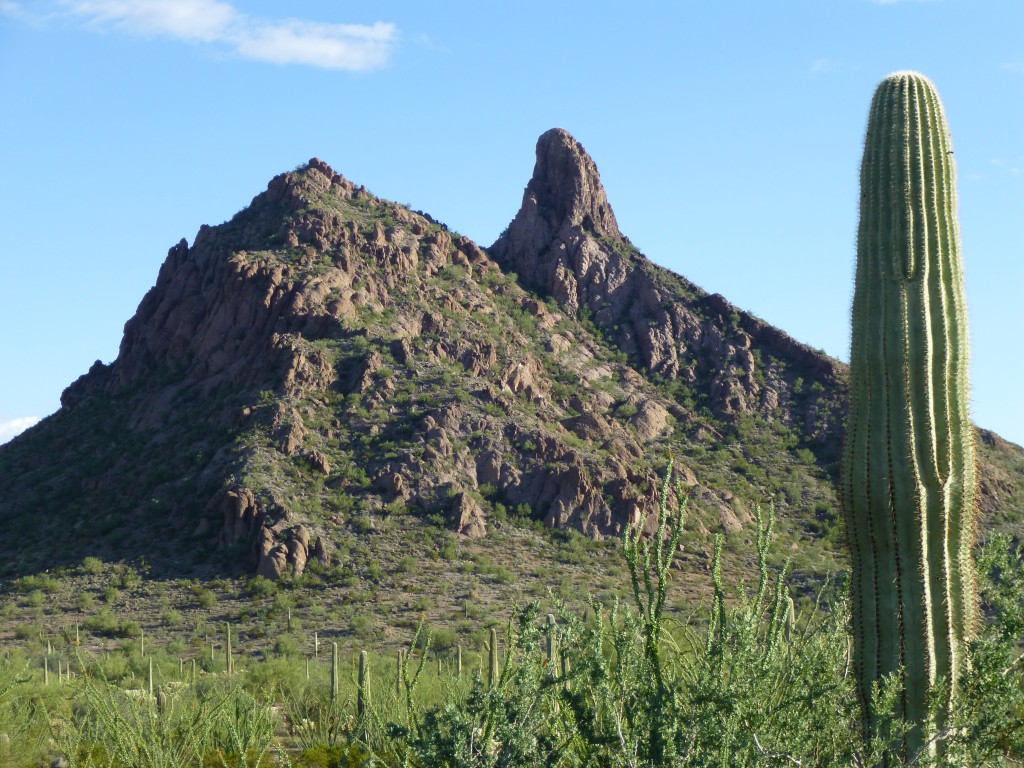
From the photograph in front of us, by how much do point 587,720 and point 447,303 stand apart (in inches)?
1986

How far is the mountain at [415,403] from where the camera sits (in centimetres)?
4325

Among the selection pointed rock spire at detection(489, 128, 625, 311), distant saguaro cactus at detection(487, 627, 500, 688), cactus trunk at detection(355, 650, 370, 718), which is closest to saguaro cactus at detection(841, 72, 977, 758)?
distant saguaro cactus at detection(487, 627, 500, 688)

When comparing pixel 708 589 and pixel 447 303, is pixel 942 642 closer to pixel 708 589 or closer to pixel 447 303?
pixel 708 589

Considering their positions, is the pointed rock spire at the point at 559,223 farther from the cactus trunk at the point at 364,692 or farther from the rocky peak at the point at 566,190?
the cactus trunk at the point at 364,692

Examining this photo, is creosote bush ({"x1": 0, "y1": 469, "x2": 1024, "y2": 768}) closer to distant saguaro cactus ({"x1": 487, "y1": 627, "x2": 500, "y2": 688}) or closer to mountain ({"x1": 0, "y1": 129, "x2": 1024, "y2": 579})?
distant saguaro cactus ({"x1": 487, "y1": 627, "x2": 500, "y2": 688})

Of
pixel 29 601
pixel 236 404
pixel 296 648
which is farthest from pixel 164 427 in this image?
pixel 296 648

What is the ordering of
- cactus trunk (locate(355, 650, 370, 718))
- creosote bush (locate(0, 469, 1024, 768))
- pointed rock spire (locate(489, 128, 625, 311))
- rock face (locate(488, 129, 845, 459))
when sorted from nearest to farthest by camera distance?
creosote bush (locate(0, 469, 1024, 768)), cactus trunk (locate(355, 650, 370, 718)), rock face (locate(488, 129, 845, 459)), pointed rock spire (locate(489, 128, 625, 311))

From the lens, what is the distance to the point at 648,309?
61.3 metres

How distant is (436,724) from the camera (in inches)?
242

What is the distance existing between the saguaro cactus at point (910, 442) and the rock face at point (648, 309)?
4436 cm

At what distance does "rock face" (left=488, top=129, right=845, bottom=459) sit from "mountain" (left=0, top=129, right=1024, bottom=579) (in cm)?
13

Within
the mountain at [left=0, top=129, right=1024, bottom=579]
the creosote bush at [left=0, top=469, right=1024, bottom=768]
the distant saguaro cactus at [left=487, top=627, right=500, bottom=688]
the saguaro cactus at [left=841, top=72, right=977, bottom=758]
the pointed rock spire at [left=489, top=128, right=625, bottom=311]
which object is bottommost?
the distant saguaro cactus at [left=487, top=627, right=500, bottom=688]

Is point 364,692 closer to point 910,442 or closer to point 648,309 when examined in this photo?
point 910,442

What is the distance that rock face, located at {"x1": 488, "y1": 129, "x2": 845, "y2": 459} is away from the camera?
2199 inches
